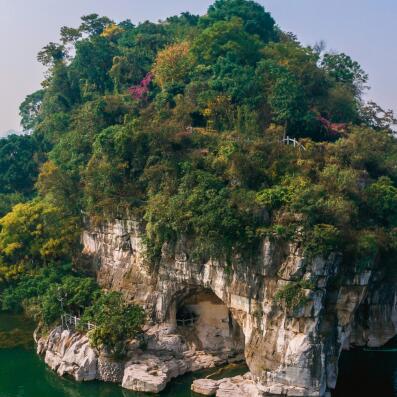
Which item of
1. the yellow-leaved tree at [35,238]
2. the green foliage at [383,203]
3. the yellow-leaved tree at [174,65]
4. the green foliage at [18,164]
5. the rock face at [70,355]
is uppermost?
the yellow-leaved tree at [174,65]

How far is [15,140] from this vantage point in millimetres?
36375

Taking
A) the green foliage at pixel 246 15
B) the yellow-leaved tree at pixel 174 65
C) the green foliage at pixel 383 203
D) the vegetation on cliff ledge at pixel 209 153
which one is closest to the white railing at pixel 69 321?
the vegetation on cliff ledge at pixel 209 153

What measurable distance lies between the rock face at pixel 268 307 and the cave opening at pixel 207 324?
0.04 meters

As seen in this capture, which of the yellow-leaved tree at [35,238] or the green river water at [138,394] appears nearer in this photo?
the green river water at [138,394]

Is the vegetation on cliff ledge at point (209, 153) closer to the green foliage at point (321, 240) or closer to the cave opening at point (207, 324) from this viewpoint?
the green foliage at point (321, 240)

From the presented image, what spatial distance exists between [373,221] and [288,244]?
413 cm

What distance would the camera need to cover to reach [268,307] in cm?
1925

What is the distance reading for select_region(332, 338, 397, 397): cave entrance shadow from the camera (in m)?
20.0

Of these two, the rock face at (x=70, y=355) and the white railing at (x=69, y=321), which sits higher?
the white railing at (x=69, y=321)

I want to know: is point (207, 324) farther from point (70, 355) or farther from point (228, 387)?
point (70, 355)

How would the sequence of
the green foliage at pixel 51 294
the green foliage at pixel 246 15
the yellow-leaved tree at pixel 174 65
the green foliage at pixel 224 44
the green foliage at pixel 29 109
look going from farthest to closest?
the green foliage at pixel 29 109 → the green foliage at pixel 246 15 → the yellow-leaved tree at pixel 174 65 → the green foliage at pixel 224 44 → the green foliage at pixel 51 294

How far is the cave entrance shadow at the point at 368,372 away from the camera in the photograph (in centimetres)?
2005

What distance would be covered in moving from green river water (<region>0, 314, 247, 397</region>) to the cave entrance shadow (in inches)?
161

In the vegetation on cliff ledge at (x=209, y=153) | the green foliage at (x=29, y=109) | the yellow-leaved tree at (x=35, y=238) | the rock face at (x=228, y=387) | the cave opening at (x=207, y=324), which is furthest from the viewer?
the green foliage at (x=29, y=109)
